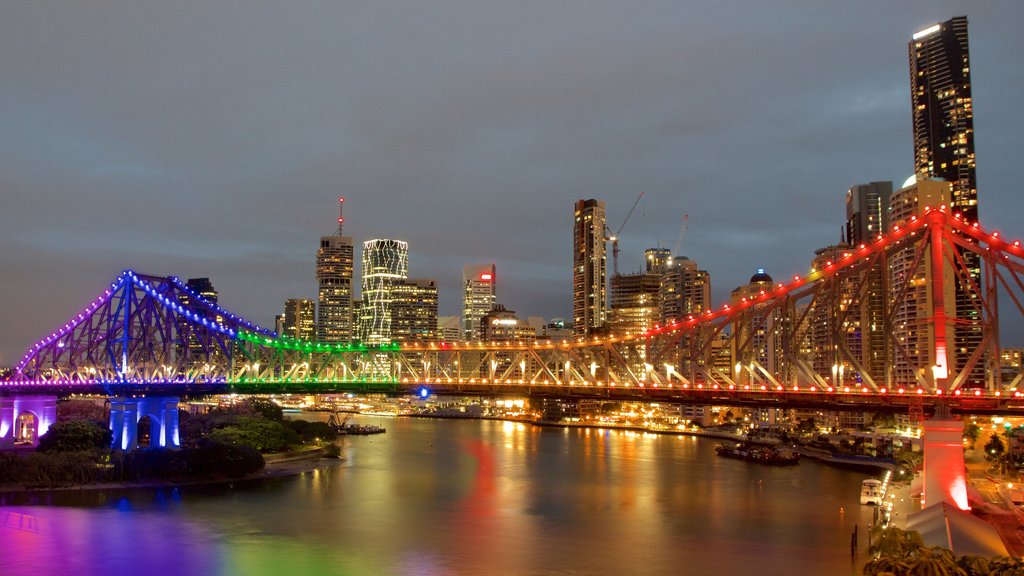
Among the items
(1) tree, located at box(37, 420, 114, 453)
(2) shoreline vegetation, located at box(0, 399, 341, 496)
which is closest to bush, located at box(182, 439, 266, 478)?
(2) shoreline vegetation, located at box(0, 399, 341, 496)

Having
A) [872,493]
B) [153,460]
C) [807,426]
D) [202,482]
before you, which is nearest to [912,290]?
[807,426]

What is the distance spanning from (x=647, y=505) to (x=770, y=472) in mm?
29619

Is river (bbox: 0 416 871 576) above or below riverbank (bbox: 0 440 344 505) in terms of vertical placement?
below

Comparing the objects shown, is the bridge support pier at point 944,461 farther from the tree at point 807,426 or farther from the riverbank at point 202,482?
the tree at point 807,426

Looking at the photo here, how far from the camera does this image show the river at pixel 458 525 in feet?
127

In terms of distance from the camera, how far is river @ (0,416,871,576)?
38688 millimetres

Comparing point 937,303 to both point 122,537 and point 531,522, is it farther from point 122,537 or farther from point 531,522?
point 122,537

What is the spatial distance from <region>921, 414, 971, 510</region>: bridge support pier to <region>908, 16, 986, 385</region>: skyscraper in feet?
485

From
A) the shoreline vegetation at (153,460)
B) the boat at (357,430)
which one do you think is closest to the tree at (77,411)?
the shoreline vegetation at (153,460)

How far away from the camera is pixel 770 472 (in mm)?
81250

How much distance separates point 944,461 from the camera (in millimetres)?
38625

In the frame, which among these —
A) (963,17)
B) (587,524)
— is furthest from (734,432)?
(963,17)

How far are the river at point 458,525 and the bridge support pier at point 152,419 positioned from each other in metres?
10.3

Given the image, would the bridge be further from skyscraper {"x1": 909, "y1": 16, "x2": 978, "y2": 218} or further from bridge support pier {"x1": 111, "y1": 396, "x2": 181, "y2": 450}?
skyscraper {"x1": 909, "y1": 16, "x2": 978, "y2": 218}
